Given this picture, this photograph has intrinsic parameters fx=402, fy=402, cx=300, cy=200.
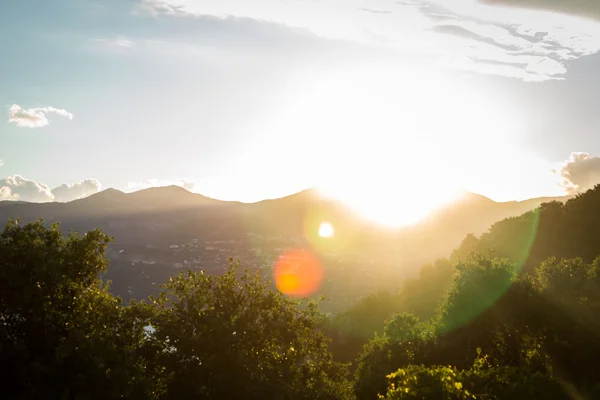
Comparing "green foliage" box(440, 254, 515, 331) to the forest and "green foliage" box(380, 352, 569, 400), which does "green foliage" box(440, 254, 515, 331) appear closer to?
the forest

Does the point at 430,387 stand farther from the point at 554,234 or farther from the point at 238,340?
the point at 554,234

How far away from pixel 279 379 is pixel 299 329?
523cm

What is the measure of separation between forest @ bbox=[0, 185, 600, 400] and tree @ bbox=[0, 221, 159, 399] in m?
0.09

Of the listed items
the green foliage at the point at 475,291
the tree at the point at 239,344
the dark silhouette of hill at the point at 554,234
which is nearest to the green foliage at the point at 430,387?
the tree at the point at 239,344

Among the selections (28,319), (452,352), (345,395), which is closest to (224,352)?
(345,395)

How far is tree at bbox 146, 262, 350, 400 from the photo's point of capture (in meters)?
29.7

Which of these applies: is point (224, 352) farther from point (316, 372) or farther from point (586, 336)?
point (586, 336)

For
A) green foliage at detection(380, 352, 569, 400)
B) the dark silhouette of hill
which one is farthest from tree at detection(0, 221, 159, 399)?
the dark silhouette of hill

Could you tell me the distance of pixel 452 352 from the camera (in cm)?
4834

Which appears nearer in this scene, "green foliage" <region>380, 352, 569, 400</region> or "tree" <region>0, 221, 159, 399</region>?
"green foliage" <region>380, 352, 569, 400</region>

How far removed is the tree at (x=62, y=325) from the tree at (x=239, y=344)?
9.03ft

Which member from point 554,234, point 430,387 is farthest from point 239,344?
point 554,234

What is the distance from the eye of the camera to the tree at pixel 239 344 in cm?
2967

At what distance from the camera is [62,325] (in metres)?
28.7
